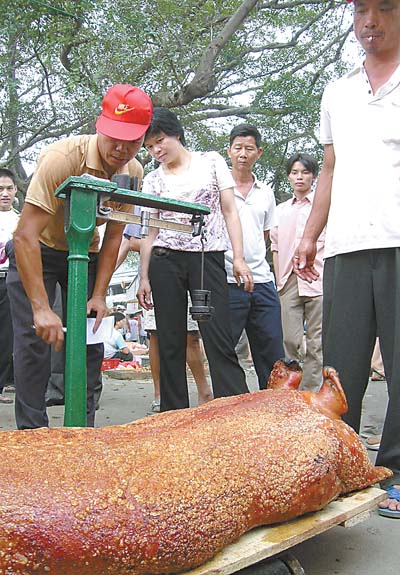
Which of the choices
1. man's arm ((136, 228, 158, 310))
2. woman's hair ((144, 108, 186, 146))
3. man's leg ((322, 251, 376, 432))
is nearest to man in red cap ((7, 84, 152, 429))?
woman's hair ((144, 108, 186, 146))

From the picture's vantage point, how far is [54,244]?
127 inches

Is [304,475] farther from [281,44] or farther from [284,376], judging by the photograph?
[281,44]

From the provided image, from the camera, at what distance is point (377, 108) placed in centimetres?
278

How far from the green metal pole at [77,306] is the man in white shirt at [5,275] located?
325 cm

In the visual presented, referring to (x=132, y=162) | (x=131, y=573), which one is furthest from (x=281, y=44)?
(x=131, y=573)

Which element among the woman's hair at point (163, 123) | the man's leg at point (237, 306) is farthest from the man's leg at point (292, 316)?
the woman's hair at point (163, 123)

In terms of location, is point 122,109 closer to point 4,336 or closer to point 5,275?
point 5,275

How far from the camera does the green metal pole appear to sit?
2.48 meters

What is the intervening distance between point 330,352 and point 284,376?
456mm

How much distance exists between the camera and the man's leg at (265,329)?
14.4 ft

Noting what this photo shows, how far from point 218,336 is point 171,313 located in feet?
1.01

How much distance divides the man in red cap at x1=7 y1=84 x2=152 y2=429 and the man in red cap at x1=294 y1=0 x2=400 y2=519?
93cm

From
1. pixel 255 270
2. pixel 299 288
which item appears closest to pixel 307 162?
pixel 299 288

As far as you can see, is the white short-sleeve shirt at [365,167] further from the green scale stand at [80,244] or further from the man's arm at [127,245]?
the man's arm at [127,245]
